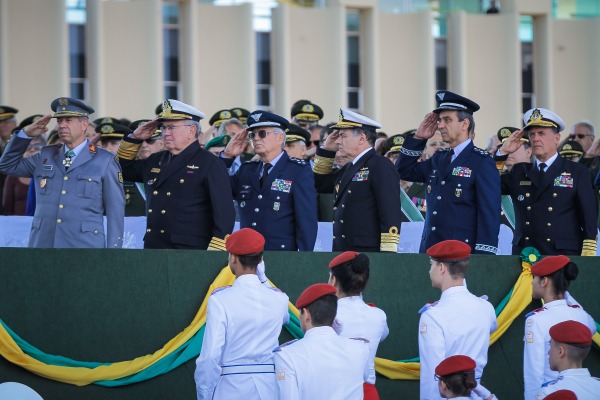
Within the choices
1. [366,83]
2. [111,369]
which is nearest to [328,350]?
[111,369]

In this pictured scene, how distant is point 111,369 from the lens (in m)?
7.52

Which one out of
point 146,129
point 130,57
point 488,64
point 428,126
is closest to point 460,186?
point 428,126

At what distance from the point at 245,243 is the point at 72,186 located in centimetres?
276

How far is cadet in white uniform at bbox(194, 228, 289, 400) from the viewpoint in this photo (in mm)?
6445

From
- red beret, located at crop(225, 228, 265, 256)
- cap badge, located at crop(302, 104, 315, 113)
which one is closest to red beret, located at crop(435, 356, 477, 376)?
red beret, located at crop(225, 228, 265, 256)

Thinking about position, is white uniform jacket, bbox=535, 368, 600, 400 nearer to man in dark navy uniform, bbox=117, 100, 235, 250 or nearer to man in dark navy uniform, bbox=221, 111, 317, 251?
man in dark navy uniform, bbox=117, 100, 235, 250

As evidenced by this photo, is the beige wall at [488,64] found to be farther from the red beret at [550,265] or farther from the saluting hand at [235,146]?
the red beret at [550,265]

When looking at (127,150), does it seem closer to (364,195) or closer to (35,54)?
(364,195)

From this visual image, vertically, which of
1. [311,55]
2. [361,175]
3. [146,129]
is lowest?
[361,175]

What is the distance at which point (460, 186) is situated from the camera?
9000 millimetres

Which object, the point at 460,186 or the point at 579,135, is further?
the point at 579,135

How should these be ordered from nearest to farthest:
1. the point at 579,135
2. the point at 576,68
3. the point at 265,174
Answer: the point at 265,174 < the point at 579,135 < the point at 576,68

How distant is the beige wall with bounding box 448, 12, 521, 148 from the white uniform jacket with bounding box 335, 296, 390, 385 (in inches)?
676

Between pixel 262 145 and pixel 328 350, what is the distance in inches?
148
